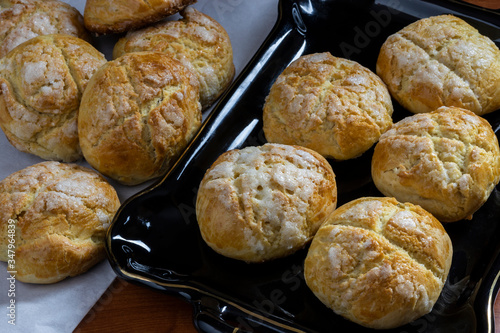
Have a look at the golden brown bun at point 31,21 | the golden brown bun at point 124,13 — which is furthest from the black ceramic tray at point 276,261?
the golden brown bun at point 31,21

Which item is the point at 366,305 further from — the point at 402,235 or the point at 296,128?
the point at 296,128

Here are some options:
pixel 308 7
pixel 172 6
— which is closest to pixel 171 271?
pixel 172 6

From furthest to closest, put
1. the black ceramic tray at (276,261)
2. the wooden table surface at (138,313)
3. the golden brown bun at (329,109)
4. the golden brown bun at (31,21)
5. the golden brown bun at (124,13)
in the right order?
1. the golden brown bun at (31,21)
2. the golden brown bun at (124,13)
3. the golden brown bun at (329,109)
4. the wooden table surface at (138,313)
5. the black ceramic tray at (276,261)

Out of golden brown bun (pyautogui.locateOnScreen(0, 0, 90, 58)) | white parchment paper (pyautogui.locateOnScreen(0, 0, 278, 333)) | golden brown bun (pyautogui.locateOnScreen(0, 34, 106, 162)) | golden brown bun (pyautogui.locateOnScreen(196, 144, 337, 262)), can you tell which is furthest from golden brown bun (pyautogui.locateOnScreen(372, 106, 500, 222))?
golden brown bun (pyautogui.locateOnScreen(0, 0, 90, 58))

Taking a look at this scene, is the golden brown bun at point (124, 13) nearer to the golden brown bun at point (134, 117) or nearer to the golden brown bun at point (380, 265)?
the golden brown bun at point (134, 117)

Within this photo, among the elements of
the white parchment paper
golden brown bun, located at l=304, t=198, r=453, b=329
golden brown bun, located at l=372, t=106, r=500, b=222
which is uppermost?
golden brown bun, located at l=372, t=106, r=500, b=222

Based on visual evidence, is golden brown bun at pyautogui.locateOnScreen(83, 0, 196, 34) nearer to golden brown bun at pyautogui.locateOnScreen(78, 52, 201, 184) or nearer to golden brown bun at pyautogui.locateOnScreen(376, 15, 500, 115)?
golden brown bun at pyautogui.locateOnScreen(78, 52, 201, 184)

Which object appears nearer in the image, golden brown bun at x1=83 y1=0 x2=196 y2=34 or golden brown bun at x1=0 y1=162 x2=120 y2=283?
golden brown bun at x1=0 y1=162 x2=120 y2=283
